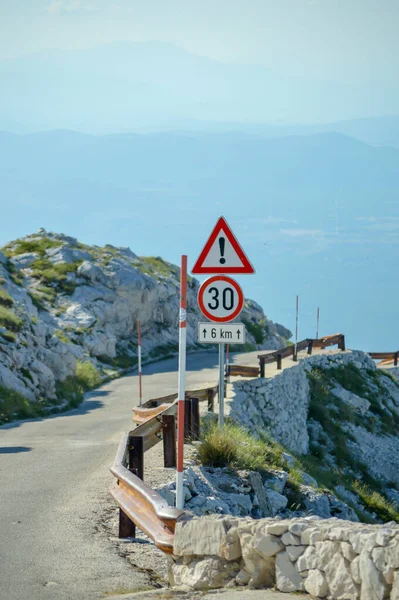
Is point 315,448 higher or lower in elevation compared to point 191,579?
lower

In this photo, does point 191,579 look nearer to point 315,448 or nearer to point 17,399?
point 17,399

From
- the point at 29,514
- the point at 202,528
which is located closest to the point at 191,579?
the point at 202,528

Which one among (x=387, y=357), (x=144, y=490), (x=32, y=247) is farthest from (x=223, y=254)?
(x=387, y=357)

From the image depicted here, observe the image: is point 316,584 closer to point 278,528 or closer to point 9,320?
point 278,528

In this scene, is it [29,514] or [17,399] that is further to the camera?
[17,399]

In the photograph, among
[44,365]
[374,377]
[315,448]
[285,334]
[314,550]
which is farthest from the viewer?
[285,334]

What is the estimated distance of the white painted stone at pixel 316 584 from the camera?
20.7 ft

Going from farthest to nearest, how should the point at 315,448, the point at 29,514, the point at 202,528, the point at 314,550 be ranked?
the point at 315,448 < the point at 29,514 < the point at 202,528 < the point at 314,550

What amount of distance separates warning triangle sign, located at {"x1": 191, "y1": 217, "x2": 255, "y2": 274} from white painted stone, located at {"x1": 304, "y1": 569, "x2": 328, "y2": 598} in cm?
417

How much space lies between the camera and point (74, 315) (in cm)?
3672

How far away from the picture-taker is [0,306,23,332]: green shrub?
87.7 ft

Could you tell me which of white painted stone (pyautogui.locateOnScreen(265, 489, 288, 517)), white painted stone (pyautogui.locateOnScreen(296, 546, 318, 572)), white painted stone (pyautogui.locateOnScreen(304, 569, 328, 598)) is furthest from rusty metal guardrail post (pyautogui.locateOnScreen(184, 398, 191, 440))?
white painted stone (pyautogui.locateOnScreen(304, 569, 328, 598))

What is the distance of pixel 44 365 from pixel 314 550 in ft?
67.0

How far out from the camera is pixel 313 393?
33.9m
